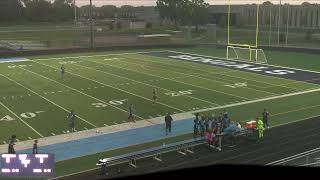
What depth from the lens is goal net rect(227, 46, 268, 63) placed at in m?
41.2

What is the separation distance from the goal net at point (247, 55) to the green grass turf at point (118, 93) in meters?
4.10

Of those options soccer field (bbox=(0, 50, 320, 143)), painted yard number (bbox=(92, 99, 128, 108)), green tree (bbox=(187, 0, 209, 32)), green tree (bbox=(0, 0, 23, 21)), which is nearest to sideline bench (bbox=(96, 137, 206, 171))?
soccer field (bbox=(0, 50, 320, 143))

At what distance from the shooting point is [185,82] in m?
28.9

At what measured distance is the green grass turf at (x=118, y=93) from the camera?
62.2 feet

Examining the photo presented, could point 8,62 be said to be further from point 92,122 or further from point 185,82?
point 92,122

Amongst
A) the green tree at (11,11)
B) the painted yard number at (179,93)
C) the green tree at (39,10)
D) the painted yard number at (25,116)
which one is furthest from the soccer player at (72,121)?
the green tree at (39,10)

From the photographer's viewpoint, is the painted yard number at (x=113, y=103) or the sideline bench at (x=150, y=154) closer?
the sideline bench at (x=150, y=154)

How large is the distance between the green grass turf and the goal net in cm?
410

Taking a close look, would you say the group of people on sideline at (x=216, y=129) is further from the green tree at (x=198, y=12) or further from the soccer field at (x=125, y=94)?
the green tree at (x=198, y=12)

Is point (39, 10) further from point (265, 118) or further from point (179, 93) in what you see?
point (265, 118)

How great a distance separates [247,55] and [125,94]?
2220cm

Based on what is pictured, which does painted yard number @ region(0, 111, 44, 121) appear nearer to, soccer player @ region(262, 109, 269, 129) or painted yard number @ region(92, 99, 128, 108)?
painted yard number @ region(92, 99, 128, 108)

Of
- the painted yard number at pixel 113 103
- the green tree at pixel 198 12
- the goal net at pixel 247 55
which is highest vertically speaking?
the green tree at pixel 198 12

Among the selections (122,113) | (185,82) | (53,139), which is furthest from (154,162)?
(185,82)
